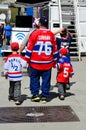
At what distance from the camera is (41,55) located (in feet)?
30.3

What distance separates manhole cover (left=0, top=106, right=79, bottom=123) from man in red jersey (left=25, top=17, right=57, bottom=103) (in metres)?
0.59

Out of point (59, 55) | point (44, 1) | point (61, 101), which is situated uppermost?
point (44, 1)

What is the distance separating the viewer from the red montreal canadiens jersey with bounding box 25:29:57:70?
9.16m

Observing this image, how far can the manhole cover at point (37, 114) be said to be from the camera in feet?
26.3

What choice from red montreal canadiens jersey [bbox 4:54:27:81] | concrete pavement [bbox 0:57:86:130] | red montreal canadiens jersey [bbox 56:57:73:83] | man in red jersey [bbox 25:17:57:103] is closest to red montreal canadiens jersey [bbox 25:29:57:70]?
man in red jersey [bbox 25:17:57:103]

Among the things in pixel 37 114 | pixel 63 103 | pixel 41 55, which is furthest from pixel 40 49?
pixel 37 114

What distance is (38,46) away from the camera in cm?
918

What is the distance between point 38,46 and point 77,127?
2316 mm

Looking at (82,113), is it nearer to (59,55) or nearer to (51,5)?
(59,55)

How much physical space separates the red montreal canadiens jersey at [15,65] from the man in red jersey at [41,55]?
16 centimetres

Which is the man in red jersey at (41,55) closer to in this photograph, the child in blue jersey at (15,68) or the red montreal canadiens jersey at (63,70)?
the child in blue jersey at (15,68)

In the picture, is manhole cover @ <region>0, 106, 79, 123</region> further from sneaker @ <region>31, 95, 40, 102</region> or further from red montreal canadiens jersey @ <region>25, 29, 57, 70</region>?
red montreal canadiens jersey @ <region>25, 29, 57, 70</region>

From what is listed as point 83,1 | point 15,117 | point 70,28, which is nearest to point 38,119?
point 15,117

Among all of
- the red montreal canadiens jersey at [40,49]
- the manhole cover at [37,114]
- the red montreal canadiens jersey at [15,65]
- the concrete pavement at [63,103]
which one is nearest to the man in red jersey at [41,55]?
the red montreal canadiens jersey at [40,49]
